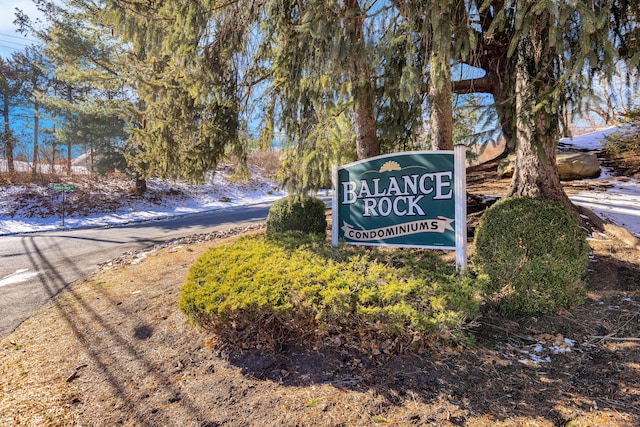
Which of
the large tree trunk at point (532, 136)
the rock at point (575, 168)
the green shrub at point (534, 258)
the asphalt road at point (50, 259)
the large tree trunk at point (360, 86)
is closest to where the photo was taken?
the green shrub at point (534, 258)

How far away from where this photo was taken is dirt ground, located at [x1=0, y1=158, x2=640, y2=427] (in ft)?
6.60

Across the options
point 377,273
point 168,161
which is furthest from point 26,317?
point 377,273

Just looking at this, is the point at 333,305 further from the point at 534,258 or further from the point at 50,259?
the point at 50,259

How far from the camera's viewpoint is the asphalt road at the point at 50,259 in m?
4.79

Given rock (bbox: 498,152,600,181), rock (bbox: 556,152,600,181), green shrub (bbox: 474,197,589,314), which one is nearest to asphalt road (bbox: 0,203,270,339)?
green shrub (bbox: 474,197,589,314)

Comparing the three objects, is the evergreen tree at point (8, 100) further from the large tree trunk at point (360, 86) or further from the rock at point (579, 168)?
Result: the rock at point (579, 168)

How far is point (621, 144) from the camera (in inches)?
378

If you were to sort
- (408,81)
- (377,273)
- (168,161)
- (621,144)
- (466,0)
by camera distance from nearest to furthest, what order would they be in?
1. (377,273)
2. (408,81)
3. (466,0)
4. (168,161)
5. (621,144)

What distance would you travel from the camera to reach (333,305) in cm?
243

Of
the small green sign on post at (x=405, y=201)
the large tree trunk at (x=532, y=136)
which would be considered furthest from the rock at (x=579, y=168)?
the small green sign on post at (x=405, y=201)

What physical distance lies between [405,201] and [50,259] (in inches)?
295

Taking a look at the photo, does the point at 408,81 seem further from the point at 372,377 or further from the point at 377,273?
the point at 372,377

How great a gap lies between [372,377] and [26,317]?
441 cm

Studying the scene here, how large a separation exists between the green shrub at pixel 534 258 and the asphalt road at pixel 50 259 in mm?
5180
